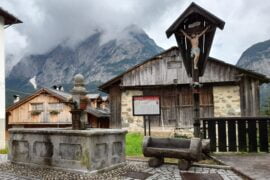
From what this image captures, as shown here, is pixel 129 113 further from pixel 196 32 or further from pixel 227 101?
pixel 196 32

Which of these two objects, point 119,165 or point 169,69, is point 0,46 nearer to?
point 169,69

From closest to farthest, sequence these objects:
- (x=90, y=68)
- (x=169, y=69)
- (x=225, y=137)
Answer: (x=225, y=137), (x=169, y=69), (x=90, y=68)

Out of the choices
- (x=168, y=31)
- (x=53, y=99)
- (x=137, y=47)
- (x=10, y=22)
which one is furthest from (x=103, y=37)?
(x=168, y=31)

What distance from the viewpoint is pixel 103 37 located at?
11206 centimetres

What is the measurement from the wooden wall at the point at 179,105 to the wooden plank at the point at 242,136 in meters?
7.94

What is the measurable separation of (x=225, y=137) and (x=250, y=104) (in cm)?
838

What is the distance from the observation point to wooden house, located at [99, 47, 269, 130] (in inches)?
656

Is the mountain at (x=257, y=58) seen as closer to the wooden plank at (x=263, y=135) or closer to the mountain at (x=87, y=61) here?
the mountain at (x=87, y=61)

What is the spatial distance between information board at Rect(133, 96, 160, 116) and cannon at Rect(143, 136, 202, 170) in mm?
2059

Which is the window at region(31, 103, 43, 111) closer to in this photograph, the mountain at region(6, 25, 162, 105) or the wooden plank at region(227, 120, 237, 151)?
the wooden plank at region(227, 120, 237, 151)

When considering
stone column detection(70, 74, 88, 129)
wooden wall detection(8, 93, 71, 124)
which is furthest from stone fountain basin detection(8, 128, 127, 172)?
wooden wall detection(8, 93, 71, 124)

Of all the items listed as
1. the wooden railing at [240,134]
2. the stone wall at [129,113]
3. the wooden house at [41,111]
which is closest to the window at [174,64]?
the stone wall at [129,113]

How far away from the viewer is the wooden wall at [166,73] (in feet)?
55.5

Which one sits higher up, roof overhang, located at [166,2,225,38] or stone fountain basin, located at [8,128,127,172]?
roof overhang, located at [166,2,225,38]
